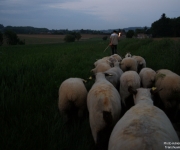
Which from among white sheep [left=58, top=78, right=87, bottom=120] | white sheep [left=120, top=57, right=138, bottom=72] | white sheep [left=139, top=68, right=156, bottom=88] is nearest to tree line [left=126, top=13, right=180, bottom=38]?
white sheep [left=120, top=57, right=138, bottom=72]

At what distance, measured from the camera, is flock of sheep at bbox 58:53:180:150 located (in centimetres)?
196

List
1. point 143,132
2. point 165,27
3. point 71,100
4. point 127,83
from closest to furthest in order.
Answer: point 143,132, point 71,100, point 127,83, point 165,27

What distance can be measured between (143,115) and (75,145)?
1394 mm

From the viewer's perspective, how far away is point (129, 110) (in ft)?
8.73

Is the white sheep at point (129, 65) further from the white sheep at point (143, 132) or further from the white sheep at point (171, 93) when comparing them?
the white sheep at point (143, 132)

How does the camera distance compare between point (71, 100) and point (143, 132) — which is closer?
point (143, 132)

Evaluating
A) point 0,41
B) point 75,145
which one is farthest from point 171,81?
point 0,41

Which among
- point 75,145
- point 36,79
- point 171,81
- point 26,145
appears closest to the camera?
point 26,145

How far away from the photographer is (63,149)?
2898 mm

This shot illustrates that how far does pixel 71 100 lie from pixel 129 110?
5.37ft

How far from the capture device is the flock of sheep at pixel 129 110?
1.96 metres

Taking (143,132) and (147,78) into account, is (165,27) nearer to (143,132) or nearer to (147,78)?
(147,78)

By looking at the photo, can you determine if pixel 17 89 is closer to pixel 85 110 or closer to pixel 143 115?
pixel 85 110

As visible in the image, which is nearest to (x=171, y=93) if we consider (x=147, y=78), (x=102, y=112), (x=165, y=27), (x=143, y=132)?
(x=147, y=78)
